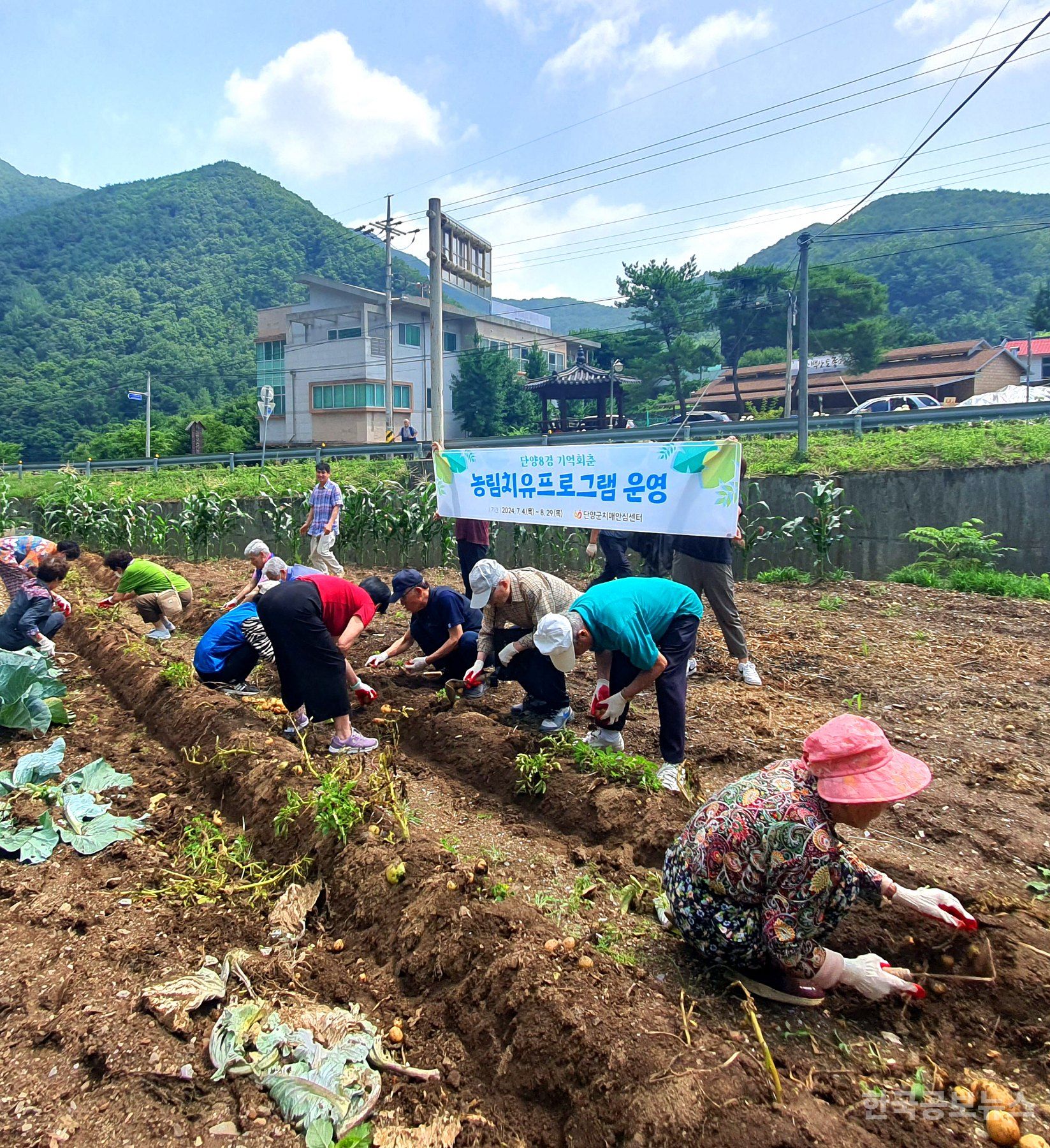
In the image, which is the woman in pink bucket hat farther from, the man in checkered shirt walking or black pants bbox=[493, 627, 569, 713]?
the man in checkered shirt walking

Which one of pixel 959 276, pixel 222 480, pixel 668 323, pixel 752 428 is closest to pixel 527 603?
pixel 752 428

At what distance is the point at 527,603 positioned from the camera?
Answer: 537 cm

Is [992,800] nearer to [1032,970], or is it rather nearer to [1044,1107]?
[1032,970]

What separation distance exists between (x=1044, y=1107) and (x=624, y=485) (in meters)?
5.35

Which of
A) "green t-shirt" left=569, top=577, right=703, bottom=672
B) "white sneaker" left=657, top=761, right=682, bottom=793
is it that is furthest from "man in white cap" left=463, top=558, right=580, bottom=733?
"white sneaker" left=657, top=761, right=682, bottom=793

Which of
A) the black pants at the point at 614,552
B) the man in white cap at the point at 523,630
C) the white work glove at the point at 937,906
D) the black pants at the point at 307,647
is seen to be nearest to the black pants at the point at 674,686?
the man in white cap at the point at 523,630

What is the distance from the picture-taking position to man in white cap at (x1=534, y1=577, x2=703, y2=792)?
13.7 feet

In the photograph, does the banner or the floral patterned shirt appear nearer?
the floral patterned shirt

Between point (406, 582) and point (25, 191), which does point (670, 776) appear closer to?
point (406, 582)

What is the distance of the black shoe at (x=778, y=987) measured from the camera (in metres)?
2.76

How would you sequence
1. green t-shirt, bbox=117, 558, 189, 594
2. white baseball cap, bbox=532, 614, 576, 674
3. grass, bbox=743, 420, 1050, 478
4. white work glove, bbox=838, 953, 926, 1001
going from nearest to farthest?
white work glove, bbox=838, 953, 926, 1001 → white baseball cap, bbox=532, 614, 576, 674 → green t-shirt, bbox=117, 558, 189, 594 → grass, bbox=743, 420, 1050, 478

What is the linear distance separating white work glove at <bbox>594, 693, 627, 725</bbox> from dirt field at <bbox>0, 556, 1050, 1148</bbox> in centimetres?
38

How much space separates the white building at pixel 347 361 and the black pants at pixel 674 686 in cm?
4134

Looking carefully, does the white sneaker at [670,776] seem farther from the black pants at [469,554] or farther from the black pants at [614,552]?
the black pants at [469,554]
